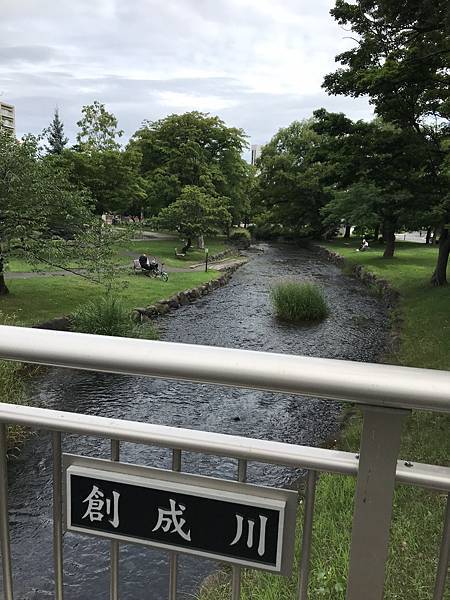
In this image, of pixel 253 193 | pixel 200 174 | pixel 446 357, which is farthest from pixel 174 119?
pixel 446 357

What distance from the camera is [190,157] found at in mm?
33000

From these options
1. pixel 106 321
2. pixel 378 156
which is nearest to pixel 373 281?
pixel 378 156

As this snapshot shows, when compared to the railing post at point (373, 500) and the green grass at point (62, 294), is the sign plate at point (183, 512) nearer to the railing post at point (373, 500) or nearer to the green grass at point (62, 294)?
the railing post at point (373, 500)

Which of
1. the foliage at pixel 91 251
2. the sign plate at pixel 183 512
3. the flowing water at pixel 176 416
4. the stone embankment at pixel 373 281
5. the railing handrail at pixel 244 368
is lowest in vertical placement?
the flowing water at pixel 176 416

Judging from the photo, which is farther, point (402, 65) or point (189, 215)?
point (189, 215)

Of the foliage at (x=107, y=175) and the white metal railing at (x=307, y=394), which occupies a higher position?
the foliage at (x=107, y=175)

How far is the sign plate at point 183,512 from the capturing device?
1074mm

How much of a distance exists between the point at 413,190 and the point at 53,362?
1387cm

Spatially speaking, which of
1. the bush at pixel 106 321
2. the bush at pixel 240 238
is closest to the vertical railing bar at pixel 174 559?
the bush at pixel 106 321

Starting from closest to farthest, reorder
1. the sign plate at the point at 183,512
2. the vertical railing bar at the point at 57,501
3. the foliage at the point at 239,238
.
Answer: the sign plate at the point at 183,512, the vertical railing bar at the point at 57,501, the foliage at the point at 239,238

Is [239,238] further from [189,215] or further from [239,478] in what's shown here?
[239,478]

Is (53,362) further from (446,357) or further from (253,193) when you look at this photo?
(253,193)

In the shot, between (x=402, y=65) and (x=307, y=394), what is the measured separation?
1264 centimetres

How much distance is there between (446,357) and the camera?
7535 millimetres
